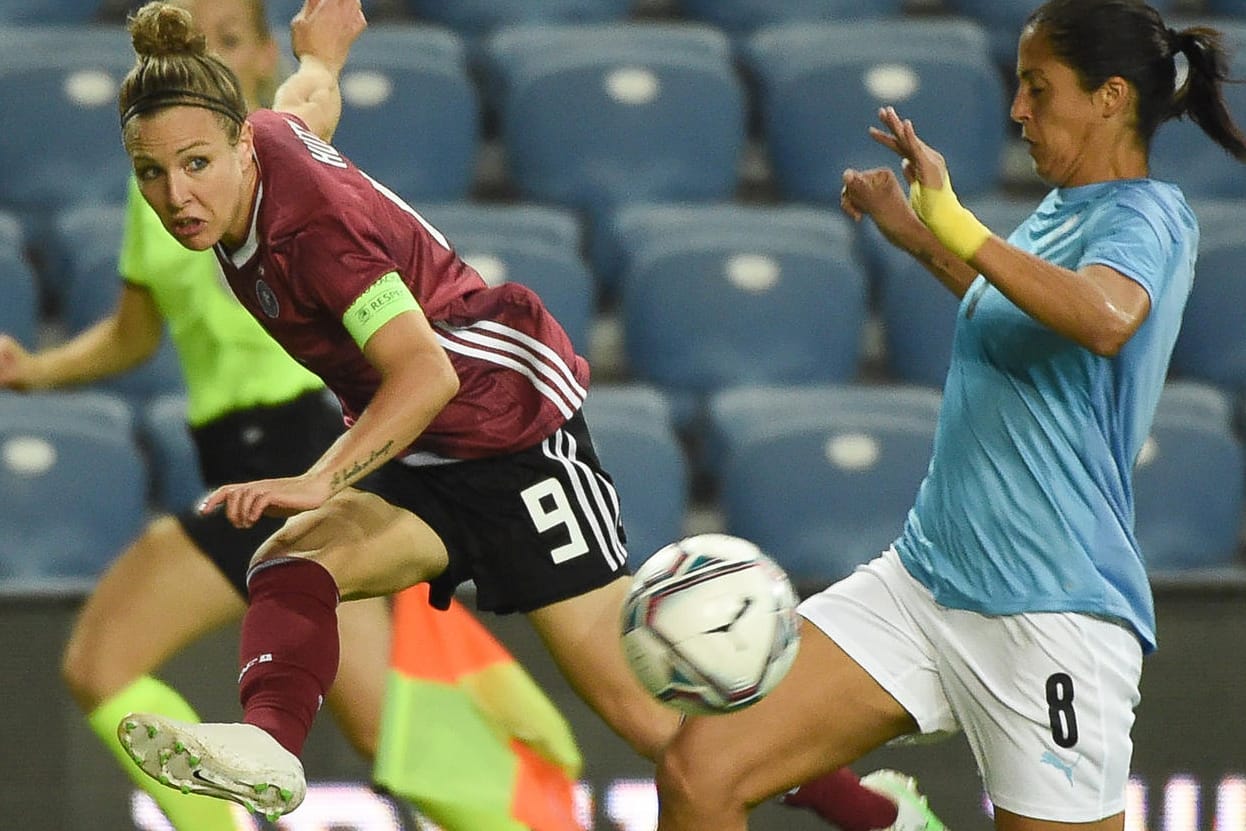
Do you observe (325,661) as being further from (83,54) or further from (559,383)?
(83,54)

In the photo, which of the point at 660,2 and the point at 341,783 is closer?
the point at 341,783

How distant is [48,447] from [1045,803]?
96.2 inches

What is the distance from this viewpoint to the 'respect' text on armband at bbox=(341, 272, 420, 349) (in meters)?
2.83

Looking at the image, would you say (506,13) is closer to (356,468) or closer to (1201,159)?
(1201,159)

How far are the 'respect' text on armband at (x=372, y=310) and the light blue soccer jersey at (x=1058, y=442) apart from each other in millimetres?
813

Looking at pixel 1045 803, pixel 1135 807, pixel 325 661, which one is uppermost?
pixel 325 661

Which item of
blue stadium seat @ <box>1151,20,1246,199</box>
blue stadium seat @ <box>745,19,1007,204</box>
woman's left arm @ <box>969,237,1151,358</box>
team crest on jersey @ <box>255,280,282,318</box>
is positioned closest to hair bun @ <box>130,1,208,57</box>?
team crest on jersey @ <box>255,280,282,318</box>

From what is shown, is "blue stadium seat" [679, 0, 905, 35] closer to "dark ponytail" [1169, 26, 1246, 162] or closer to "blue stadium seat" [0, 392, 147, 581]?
"blue stadium seat" [0, 392, 147, 581]

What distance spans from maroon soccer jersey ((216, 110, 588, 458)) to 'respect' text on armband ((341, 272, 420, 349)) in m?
0.01

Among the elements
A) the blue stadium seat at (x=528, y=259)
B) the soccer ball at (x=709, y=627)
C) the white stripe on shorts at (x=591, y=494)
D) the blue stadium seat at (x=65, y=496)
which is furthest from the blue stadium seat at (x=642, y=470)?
the soccer ball at (x=709, y=627)

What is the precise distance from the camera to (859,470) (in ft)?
15.3

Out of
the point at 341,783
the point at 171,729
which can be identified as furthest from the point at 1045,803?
the point at 341,783

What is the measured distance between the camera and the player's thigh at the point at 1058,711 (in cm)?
289

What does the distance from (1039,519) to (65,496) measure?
2.33 m
